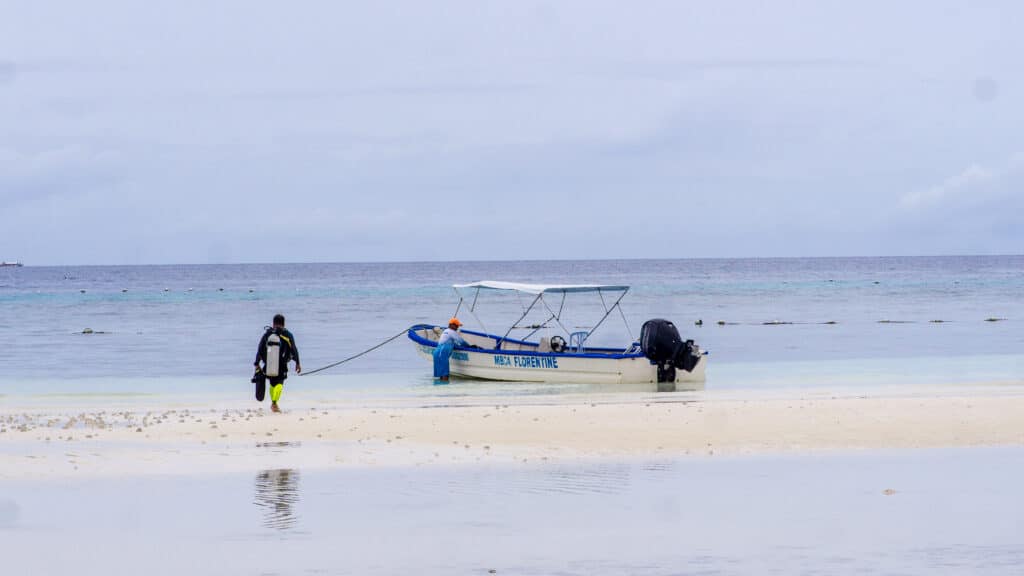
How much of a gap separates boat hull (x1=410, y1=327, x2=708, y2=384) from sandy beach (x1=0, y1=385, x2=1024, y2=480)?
5.04 meters

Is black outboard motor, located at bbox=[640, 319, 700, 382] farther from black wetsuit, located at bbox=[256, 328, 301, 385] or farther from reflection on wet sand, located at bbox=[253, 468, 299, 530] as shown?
reflection on wet sand, located at bbox=[253, 468, 299, 530]

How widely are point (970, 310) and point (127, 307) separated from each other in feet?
146

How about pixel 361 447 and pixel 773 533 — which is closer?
pixel 773 533

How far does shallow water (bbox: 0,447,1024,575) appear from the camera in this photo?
24.5 feet

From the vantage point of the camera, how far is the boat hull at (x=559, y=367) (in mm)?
23094

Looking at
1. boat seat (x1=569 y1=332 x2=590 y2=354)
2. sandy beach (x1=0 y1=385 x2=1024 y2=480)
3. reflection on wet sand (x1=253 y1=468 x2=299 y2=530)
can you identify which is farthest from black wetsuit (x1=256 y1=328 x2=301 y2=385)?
boat seat (x1=569 y1=332 x2=590 y2=354)

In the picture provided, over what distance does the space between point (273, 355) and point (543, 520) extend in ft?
27.5

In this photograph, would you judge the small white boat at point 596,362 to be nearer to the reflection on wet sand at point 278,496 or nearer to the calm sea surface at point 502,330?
the calm sea surface at point 502,330

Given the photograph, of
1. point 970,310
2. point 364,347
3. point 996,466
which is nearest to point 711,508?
point 996,466

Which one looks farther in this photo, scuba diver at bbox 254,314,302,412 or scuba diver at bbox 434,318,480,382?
scuba diver at bbox 434,318,480,382

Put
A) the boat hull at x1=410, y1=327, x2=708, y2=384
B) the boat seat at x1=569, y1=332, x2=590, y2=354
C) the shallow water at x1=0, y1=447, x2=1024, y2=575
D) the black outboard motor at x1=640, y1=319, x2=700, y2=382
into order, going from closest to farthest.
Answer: the shallow water at x1=0, y1=447, x2=1024, y2=575 < the black outboard motor at x1=640, y1=319, x2=700, y2=382 < the boat hull at x1=410, y1=327, x2=708, y2=384 < the boat seat at x1=569, y1=332, x2=590, y2=354

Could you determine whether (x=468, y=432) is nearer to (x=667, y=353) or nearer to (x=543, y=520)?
(x=543, y=520)

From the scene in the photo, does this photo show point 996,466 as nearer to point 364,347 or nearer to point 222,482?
point 222,482

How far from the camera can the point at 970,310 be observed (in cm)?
5719
